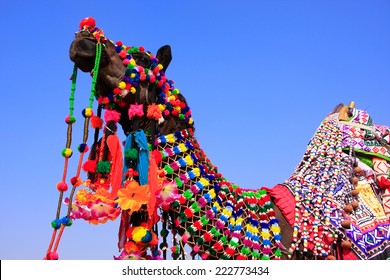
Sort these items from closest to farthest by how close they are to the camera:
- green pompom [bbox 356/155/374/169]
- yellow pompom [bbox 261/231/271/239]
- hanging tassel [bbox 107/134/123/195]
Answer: hanging tassel [bbox 107/134/123/195] → yellow pompom [bbox 261/231/271/239] → green pompom [bbox 356/155/374/169]

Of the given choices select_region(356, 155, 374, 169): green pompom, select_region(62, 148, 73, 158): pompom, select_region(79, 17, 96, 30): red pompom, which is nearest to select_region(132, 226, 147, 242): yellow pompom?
select_region(62, 148, 73, 158): pompom

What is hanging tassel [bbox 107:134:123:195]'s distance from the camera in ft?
12.9

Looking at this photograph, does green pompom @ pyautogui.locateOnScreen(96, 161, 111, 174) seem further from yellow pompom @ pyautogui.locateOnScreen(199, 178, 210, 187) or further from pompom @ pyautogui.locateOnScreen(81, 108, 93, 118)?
yellow pompom @ pyautogui.locateOnScreen(199, 178, 210, 187)

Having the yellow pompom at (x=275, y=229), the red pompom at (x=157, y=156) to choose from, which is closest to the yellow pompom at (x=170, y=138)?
the red pompom at (x=157, y=156)

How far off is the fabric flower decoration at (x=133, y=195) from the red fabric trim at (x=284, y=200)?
48.2 inches

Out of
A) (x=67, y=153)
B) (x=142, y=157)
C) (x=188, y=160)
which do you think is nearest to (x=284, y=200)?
(x=188, y=160)

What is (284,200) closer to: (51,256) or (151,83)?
(151,83)

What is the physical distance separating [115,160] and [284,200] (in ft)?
4.65

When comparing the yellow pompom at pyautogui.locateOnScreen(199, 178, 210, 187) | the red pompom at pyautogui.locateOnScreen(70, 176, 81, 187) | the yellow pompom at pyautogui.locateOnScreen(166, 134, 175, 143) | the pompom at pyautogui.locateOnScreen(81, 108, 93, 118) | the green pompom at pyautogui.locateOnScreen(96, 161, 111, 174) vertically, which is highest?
the pompom at pyautogui.locateOnScreen(81, 108, 93, 118)

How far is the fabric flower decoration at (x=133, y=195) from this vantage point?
3748 millimetres

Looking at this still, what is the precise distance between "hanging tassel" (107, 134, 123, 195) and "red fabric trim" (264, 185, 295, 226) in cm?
129

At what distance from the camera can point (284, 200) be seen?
461cm
